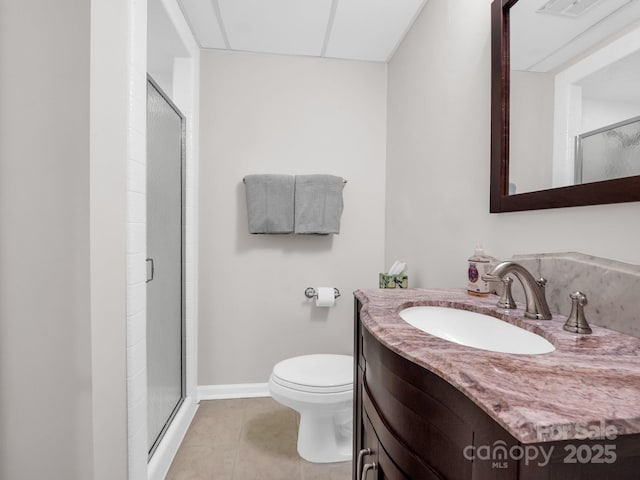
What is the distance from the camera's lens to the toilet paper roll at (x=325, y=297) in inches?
85.0

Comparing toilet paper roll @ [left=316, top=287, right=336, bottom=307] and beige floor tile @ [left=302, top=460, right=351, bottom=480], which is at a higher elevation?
toilet paper roll @ [left=316, top=287, right=336, bottom=307]

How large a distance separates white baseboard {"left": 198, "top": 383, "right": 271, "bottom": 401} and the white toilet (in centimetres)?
62

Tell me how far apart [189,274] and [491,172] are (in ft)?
5.29

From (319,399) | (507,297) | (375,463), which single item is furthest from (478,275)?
(319,399)

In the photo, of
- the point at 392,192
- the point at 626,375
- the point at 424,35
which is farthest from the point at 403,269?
the point at 626,375

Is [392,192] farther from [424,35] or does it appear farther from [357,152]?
[424,35]

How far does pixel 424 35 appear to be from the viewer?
1.73 meters

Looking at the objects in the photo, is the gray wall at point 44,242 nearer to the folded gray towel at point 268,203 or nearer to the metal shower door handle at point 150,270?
the metal shower door handle at point 150,270

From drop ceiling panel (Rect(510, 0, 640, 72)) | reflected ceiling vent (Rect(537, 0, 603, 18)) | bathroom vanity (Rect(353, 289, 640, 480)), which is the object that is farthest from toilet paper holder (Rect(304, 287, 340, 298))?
reflected ceiling vent (Rect(537, 0, 603, 18))

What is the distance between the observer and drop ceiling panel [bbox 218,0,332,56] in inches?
67.5

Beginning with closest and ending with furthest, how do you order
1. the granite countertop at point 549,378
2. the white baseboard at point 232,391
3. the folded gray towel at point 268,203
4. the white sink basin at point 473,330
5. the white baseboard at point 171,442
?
the granite countertop at point 549,378, the white sink basin at point 473,330, the white baseboard at point 171,442, the folded gray towel at point 268,203, the white baseboard at point 232,391

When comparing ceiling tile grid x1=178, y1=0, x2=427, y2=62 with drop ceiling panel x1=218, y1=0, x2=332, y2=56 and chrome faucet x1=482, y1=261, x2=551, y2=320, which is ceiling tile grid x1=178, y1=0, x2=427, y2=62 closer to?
drop ceiling panel x1=218, y1=0, x2=332, y2=56

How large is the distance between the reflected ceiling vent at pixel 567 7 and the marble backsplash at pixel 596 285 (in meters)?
0.59

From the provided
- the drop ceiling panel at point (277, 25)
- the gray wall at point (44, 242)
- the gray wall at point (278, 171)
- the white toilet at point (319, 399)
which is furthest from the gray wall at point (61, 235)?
the gray wall at point (278, 171)
